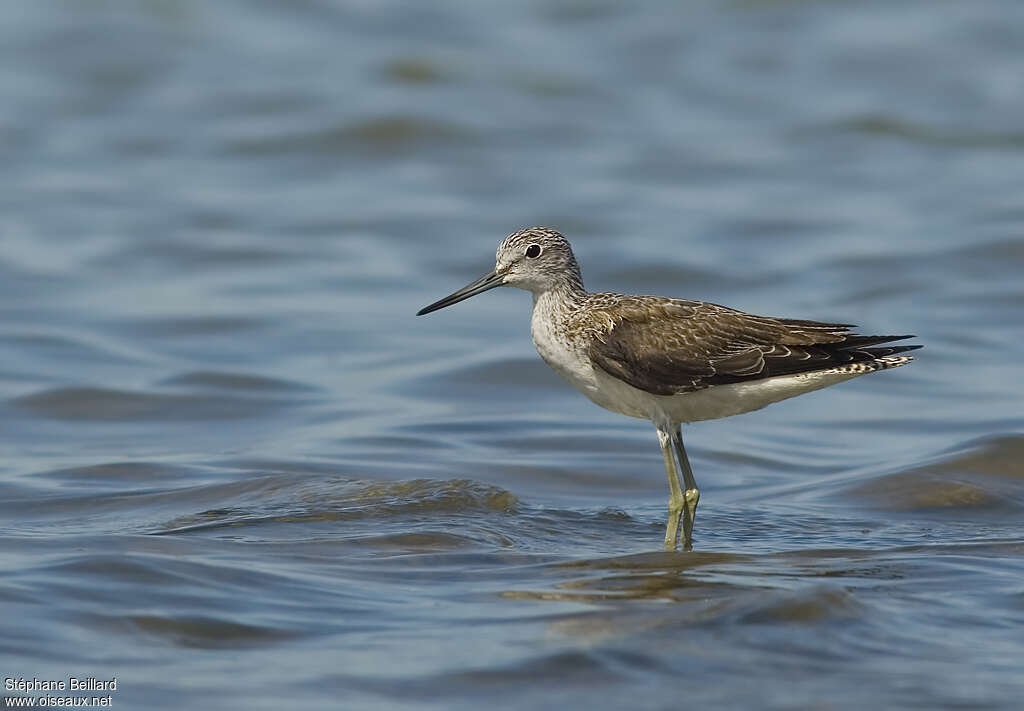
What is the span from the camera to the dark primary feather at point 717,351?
31.2ft

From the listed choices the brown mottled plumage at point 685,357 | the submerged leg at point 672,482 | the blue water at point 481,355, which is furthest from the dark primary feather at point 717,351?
the blue water at point 481,355

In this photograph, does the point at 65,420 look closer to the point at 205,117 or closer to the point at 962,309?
the point at 962,309

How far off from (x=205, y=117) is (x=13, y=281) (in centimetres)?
738

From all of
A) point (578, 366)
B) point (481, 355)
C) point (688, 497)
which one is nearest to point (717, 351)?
point (578, 366)

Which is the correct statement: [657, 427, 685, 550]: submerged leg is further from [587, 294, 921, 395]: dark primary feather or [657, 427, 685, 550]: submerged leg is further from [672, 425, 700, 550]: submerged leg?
[587, 294, 921, 395]: dark primary feather

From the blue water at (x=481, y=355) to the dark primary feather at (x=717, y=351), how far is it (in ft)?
3.34

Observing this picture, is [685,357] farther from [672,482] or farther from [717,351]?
[672,482]

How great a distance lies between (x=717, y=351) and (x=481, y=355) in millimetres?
5469

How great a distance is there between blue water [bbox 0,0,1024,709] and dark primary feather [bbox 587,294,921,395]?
102cm

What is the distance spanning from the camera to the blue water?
7422 mm

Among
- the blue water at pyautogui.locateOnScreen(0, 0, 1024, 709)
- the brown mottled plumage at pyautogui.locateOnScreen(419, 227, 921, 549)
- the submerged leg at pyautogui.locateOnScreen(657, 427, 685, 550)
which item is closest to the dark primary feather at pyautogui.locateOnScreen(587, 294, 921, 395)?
the brown mottled plumage at pyautogui.locateOnScreen(419, 227, 921, 549)

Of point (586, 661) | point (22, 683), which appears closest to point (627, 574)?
point (586, 661)

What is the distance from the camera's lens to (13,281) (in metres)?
17.0

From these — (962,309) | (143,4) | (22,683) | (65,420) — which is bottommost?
(22,683)
